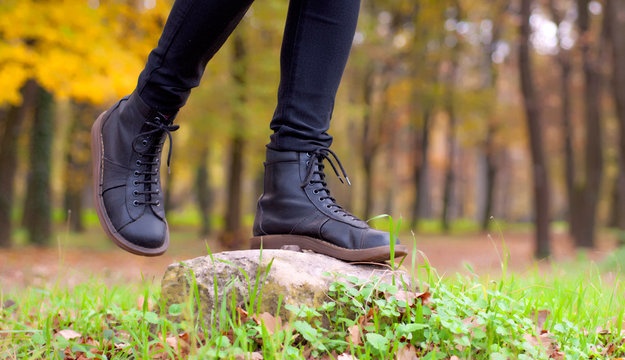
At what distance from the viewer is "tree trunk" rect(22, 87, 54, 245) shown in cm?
1151

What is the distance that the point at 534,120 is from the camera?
10977 mm

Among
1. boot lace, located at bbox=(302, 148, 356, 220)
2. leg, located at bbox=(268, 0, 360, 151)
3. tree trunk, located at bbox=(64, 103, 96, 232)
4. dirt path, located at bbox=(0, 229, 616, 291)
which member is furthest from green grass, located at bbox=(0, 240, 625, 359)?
tree trunk, located at bbox=(64, 103, 96, 232)

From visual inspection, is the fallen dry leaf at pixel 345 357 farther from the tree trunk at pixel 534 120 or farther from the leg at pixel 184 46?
the tree trunk at pixel 534 120

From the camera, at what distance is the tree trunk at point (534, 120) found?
10773 mm

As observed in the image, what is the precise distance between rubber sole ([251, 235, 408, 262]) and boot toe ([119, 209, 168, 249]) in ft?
1.22

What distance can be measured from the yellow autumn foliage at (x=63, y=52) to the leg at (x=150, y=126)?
21.3 feet

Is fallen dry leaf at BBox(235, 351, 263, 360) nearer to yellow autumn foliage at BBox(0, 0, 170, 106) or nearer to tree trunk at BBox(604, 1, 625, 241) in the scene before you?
yellow autumn foliage at BBox(0, 0, 170, 106)

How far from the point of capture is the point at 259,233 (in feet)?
7.14

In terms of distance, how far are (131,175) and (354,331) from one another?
101 centimetres

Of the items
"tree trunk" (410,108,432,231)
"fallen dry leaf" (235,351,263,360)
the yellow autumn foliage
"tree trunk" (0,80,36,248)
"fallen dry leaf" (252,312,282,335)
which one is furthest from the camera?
"tree trunk" (410,108,432,231)

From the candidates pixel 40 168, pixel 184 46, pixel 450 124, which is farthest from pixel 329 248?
pixel 450 124

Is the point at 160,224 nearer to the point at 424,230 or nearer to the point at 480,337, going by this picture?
the point at 480,337

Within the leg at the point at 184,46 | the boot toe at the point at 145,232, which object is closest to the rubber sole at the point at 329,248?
the boot toe at the point at 145,232

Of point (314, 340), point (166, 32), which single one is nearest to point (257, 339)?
point (314, 340)
